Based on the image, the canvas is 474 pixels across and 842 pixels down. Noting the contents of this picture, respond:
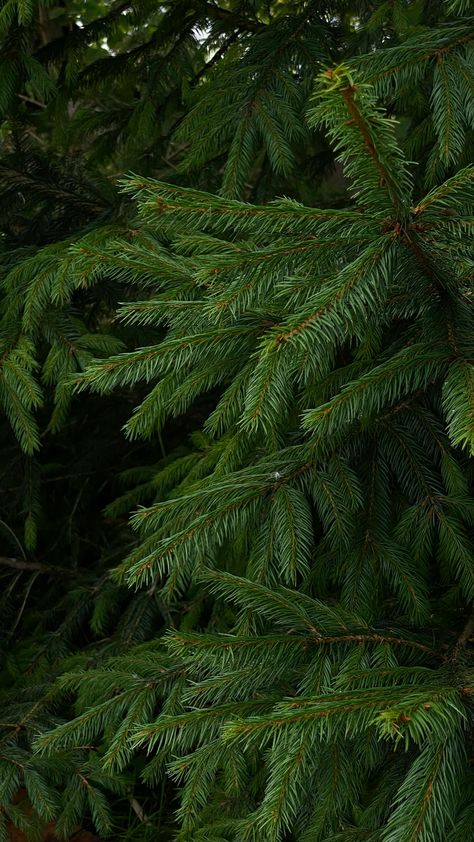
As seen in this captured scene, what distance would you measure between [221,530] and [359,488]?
344 millimetres

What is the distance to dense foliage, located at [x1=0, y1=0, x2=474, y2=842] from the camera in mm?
1267

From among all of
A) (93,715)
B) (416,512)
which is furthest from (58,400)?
(416,512)

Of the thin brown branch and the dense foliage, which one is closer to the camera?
the dense foliage

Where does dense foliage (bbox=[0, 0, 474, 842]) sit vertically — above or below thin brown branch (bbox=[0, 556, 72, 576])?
above

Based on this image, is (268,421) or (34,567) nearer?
(268,421)

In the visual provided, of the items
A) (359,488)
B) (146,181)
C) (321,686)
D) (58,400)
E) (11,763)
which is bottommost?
(11,763)

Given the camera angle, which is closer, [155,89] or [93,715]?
[93,715]

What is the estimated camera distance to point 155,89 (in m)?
3.15

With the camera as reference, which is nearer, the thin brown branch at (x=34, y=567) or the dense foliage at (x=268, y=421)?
the dense foliage at (x=268, y=421)

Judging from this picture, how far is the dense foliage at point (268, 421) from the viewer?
127 cm

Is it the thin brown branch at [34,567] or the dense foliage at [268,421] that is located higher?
the dense foliage at [268,421]

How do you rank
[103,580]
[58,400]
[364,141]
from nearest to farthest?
[364,141]
[58,400]
[103,580]

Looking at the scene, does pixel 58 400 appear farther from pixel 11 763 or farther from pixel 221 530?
pixel 11 763

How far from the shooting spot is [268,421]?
140 cm
